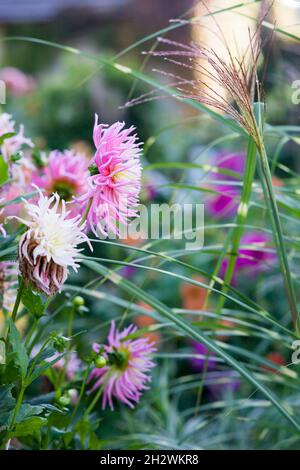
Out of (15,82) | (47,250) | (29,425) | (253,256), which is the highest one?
(15,82)

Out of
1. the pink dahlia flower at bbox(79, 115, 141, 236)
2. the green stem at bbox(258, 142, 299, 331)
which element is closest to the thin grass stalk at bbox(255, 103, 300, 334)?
the green stem at bbox(258, 142, 299, 331)

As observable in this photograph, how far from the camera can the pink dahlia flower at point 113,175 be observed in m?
0.64

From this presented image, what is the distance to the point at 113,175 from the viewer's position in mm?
647

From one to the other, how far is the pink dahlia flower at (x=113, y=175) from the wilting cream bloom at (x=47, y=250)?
45mm

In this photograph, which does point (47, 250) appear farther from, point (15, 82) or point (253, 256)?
point (15, 82)

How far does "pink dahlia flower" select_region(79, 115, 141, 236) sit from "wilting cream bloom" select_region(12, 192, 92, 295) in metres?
0.05

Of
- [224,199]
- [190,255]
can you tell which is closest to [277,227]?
[224,199]

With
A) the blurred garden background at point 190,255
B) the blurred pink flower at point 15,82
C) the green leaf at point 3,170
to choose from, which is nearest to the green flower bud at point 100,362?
the blurred garden background at point 190,255

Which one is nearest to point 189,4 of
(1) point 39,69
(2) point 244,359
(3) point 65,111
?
(1) point 39,69

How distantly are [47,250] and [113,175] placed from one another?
10 centimetres

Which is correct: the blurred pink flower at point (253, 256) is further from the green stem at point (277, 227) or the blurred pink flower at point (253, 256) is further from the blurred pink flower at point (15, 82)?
the blurred pink flower at point (15, 82)

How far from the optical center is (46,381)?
99 centimetres

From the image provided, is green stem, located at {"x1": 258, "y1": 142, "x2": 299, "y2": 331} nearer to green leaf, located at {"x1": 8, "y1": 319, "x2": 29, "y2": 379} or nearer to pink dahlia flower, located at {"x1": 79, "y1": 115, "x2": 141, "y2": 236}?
pink dahlia flower, located at {"x1": 79, "y1": 115, "x2": 141, "y2": 236}
